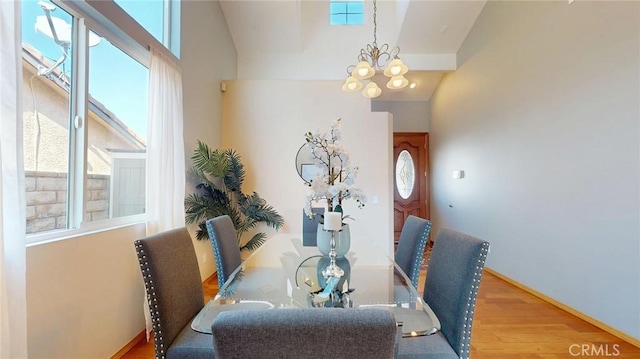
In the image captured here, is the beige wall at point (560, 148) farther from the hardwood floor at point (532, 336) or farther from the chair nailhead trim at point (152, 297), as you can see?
the chair nailhead trim at point (152, 297)

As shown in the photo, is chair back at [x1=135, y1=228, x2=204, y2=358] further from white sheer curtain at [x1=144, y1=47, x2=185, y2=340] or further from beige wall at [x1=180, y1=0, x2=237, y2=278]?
beige wall at [x1=180, y1=0, x2=237, y2=278]

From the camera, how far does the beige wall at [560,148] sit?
2.26m

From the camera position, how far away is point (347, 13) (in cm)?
504

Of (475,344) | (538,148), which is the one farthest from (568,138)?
(475,344)

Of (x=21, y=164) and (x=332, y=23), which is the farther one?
(x=332, y=23)

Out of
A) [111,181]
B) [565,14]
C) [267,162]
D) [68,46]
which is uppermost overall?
[565,14]

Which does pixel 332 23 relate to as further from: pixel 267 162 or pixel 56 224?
pixel 56 224

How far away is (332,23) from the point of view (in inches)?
197

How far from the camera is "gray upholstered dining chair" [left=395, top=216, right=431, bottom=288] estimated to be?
195 cm

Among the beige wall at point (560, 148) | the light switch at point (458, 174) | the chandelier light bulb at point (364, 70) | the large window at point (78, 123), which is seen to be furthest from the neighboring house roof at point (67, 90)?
the light switch at point (458, 174)

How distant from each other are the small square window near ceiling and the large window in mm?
3518

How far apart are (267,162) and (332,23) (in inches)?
107

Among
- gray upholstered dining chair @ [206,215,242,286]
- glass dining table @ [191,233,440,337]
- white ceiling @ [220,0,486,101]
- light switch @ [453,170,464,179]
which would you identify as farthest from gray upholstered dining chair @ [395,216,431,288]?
white ceiling @ [220,0,486,101]

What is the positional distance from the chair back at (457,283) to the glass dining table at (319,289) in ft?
0.38
